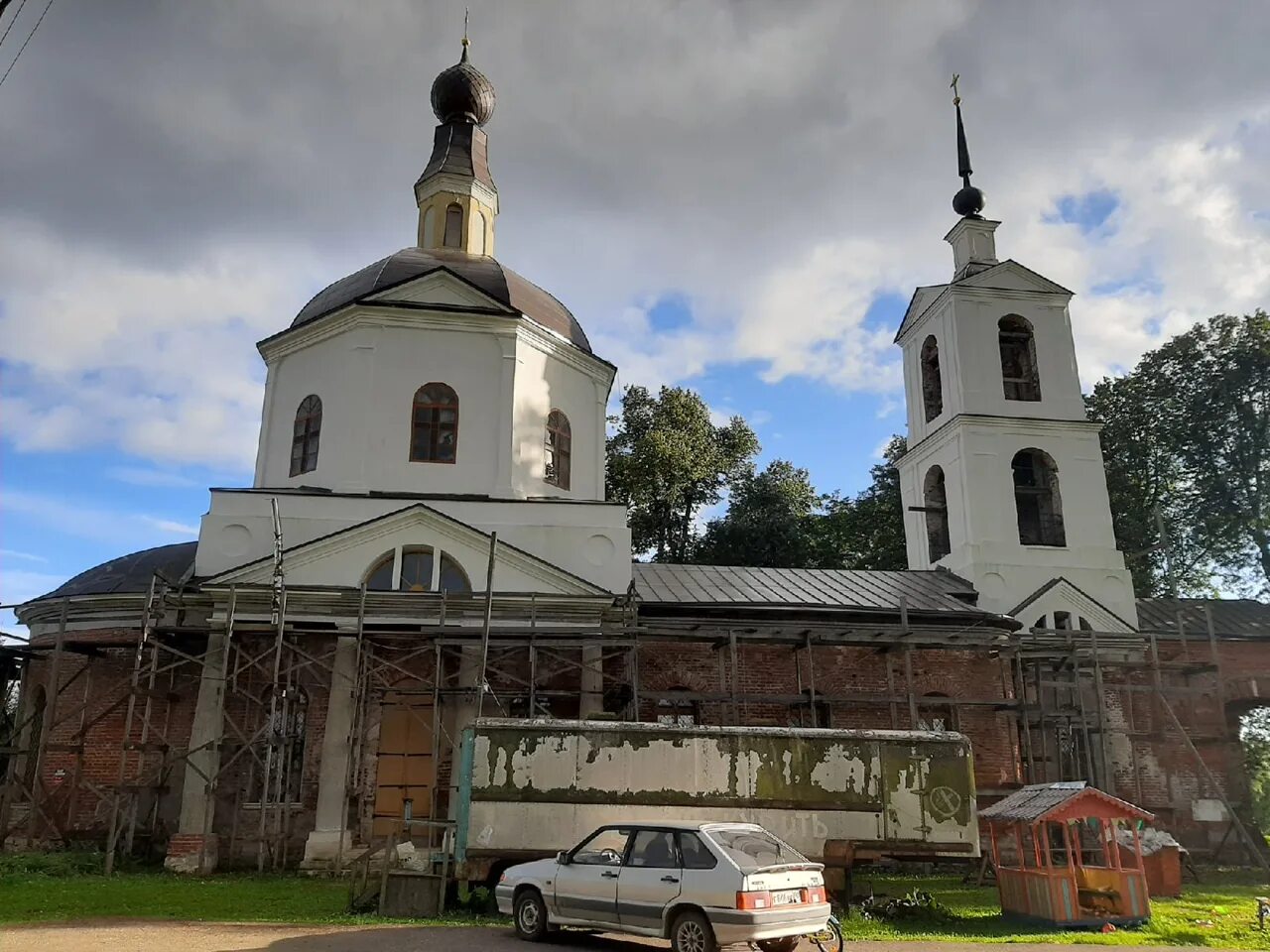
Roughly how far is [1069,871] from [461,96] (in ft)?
73.3

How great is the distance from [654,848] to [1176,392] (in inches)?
1126

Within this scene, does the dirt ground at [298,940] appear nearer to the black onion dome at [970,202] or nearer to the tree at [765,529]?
the black onion dome at [970,202]

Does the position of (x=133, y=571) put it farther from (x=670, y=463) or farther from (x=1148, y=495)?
(x=1148, y=495)

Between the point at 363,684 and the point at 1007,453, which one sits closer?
the point at 363,684

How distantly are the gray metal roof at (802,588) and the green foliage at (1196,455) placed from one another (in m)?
11.4

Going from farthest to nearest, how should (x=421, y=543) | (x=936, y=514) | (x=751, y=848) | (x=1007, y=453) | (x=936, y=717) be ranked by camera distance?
(x=936, y=514)
(x=1007, y=453)
(x=936, y=717)
(x=421, y=543)
(x=751, y=848)

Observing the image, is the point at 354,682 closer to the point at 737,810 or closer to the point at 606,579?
the point at 606,579

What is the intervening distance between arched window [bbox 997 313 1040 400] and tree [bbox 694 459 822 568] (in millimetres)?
10620

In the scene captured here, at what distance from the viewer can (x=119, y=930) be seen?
1008cm

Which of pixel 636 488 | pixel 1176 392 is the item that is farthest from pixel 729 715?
pixel 1176 392

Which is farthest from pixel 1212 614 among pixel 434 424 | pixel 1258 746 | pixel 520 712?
pixel 434 424

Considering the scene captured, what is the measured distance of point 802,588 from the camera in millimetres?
21109

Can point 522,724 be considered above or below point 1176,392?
below

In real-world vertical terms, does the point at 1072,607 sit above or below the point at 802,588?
below
